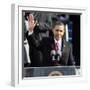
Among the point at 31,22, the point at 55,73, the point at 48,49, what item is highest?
the point at 31,22

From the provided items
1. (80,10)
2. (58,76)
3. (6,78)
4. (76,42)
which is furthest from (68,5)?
(6,78)

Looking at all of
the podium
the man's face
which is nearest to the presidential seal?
the podium

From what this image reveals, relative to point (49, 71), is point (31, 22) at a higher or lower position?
higher

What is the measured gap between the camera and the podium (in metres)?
1.38

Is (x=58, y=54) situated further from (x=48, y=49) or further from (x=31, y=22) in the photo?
(x=31, y=22)

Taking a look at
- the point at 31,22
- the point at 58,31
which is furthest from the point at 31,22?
the point at 58,31

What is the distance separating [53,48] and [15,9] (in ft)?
0.78

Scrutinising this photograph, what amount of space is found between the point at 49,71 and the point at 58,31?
6.9 inches

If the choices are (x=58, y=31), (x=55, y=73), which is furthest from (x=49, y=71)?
(x=58, y=31)

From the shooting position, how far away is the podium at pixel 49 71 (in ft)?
4.54

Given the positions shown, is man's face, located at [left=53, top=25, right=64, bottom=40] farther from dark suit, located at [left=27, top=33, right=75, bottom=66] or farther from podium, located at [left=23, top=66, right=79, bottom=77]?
podium, located at [left=23, top=66, right=79, bottom=77]

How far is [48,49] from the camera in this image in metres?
1.42

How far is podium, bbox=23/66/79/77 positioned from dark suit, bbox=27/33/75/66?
0.02m
